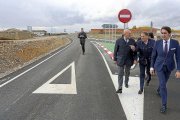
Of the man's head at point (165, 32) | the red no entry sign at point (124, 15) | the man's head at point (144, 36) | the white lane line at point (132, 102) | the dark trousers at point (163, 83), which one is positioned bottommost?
the white lane line at point (132, 102)

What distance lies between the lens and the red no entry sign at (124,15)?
19.1 metres

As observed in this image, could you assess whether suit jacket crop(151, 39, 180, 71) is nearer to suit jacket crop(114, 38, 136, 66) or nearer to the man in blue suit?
the man in blue suit

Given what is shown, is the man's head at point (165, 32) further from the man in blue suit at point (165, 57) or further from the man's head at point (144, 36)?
the man's head at point (144, 36)

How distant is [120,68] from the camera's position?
1080 centimetres

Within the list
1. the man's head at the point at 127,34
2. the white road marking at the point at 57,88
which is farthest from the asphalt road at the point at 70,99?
the man's head at the point at 127,34

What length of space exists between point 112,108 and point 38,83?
14.6 ft

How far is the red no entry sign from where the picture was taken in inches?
752

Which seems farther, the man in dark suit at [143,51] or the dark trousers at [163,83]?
the man in dark suit at [143,51]

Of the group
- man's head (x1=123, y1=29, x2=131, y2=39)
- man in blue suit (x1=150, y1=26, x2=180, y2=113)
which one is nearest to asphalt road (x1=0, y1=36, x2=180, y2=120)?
man in blue suit (x1=150, y1=26, x2=180, y2=113)

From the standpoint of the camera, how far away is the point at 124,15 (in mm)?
19156

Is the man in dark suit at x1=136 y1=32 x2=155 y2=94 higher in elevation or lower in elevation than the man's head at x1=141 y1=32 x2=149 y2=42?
lower

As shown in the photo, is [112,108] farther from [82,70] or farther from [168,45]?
[82,70]

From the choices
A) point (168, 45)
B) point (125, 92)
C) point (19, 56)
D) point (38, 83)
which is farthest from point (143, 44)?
point (19, 56)

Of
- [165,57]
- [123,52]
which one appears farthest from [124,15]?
[165,57]
